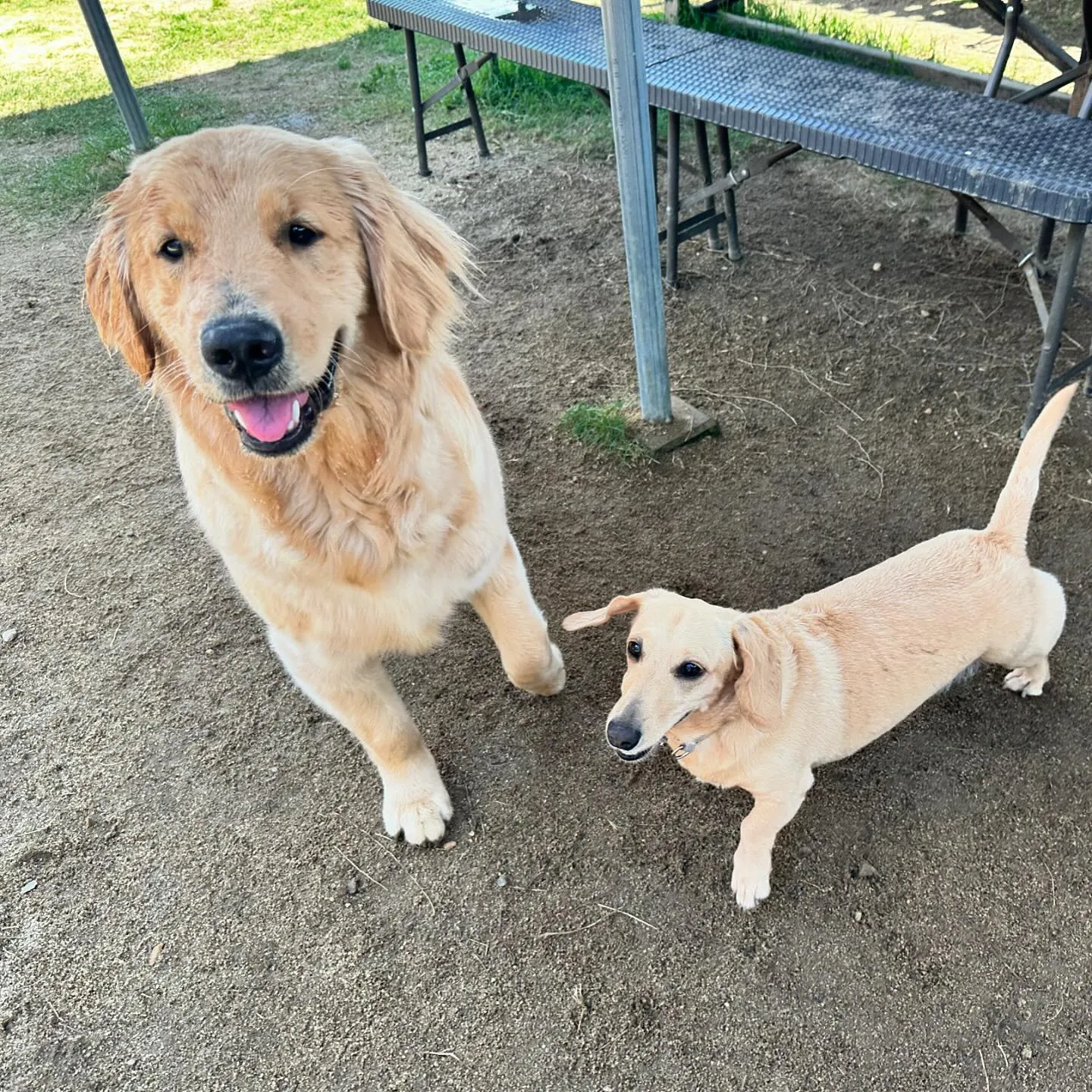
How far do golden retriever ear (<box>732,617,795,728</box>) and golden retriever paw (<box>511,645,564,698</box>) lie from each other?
74cm

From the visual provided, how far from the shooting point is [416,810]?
2.28 m

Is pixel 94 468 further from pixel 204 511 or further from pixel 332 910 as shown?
pixel 332 910

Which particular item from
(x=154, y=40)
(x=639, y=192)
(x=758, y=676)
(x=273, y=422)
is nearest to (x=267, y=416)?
(x=273, y=422)

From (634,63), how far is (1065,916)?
2726mm

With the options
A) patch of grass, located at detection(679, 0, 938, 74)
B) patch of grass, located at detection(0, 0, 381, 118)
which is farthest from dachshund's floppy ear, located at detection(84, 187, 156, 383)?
patch of grass, located at detection(0, 0, 381, 118)

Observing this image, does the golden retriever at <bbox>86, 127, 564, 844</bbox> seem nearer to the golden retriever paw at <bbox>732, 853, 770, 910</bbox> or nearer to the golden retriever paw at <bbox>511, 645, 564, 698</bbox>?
the golden retriever paw at <bbox>511, 645, 564, 698</bbox>

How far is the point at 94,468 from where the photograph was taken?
144 inches

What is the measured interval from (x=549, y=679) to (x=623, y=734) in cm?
79

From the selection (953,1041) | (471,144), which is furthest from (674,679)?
(471,144)

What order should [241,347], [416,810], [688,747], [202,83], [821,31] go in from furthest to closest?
[202,83]
[821,31]
[416,810]
[688,747]
[241,347]

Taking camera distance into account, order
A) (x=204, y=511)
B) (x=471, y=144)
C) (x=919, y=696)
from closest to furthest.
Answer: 1. (x=204, y=511)
2. (x=919, y=696)
3. (x=471, y=144)

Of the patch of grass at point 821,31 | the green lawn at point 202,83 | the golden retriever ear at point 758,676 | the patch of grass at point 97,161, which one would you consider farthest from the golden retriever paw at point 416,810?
the patch of grass at point 821,31

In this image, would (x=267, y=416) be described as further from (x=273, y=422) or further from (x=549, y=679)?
(x=549, y=679)

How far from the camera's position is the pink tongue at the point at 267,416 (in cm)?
157
